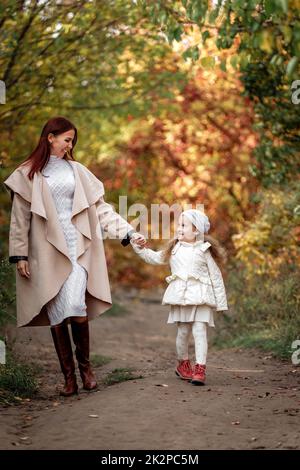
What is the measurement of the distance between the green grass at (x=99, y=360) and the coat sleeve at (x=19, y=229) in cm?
232

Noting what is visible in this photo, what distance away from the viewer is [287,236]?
9.74 metres

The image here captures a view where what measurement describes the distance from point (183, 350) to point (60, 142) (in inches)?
74.3

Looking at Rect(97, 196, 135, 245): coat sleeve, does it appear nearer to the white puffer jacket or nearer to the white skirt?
the white puffer jacket

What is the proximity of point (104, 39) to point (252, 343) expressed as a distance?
4.29 m

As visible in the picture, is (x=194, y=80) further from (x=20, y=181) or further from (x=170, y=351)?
(x=20, y=181)

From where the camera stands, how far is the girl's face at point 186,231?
21.7 feet

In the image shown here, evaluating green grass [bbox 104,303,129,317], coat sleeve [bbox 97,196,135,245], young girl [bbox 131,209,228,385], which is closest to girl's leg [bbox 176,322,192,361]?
young girl [bbox 131,209,228,385]

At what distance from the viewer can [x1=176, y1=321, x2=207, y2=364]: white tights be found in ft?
21.0

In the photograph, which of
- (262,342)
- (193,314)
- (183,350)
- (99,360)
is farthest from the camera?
(262,342)

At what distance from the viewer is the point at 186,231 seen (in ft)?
21.7

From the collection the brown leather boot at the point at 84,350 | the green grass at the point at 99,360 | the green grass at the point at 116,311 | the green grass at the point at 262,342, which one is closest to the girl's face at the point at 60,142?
the brown leather boot at the point at 84,350

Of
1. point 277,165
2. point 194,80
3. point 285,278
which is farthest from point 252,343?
point 194,80

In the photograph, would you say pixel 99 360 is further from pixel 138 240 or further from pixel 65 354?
pixel 138 240

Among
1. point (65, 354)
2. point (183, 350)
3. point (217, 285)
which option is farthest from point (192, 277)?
point (65, 354)
